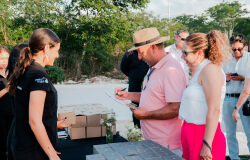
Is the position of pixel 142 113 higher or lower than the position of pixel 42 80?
lower

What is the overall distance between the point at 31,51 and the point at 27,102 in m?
0.34

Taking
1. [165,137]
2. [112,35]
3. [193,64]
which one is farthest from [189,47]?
[112,35]

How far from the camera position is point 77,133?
2.69 m

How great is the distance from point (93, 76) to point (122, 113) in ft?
23.4

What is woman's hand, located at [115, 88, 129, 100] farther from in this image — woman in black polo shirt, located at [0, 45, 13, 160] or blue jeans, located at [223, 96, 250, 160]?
blue jeans, located at [223, 96, 250, 160]

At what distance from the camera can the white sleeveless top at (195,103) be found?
1.57 metres

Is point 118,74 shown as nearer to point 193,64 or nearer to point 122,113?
point 122,113

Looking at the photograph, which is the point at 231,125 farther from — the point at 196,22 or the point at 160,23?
the point at 196,22

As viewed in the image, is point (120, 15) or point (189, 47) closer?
point (189, 47)

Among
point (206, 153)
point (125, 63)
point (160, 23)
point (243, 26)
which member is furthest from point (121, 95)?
point (243, 26)

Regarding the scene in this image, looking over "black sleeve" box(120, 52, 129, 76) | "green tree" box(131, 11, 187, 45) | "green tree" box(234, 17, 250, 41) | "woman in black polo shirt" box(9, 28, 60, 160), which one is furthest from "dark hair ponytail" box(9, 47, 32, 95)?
"green tree" box(234, 17, 250, 41)

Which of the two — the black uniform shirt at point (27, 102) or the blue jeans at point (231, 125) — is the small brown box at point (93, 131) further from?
the blue jeans at point (231, 125)

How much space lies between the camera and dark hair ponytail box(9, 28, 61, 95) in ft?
4.73

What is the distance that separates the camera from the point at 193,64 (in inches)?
66.5
